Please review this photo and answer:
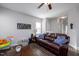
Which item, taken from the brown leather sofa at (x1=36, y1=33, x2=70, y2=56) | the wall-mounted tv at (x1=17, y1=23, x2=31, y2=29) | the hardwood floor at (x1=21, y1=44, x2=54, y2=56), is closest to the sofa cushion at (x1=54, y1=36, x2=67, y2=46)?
the brown leather sofa at (x1=36, y1=33, x2=70, y2=56)

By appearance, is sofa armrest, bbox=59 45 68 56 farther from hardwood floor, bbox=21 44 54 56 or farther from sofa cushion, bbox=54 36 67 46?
hardwood floor, bbox=21 44 54 56

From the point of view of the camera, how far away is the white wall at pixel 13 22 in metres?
1.67

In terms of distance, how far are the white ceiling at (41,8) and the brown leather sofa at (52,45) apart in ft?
1.52

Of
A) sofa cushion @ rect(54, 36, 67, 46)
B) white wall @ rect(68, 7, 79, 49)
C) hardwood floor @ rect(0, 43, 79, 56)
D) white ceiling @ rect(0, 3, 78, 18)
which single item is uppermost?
white ceiling @ rect(0, 3, 78, 18)

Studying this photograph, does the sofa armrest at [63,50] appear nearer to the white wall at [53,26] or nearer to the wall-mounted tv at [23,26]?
the white wall at [53,26]

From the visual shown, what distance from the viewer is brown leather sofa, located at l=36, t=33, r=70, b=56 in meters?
1.72

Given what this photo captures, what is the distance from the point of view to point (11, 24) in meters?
1.73

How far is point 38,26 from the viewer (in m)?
1.90

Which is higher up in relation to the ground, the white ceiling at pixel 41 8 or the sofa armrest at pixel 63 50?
the white ceiling at pixel 41 8

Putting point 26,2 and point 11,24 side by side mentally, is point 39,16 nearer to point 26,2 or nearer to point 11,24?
point 26,2

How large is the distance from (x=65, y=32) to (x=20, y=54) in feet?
3.43

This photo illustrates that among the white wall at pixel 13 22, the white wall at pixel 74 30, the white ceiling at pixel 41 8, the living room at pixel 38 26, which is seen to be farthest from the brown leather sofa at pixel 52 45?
the white ceiling at pixel 41 8

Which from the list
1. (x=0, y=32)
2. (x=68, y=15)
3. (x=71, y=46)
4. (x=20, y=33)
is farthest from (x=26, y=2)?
(x=71, y=46)

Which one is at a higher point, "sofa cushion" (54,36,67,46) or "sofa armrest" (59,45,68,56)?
"sofa cushion" (54,36,67,46)
